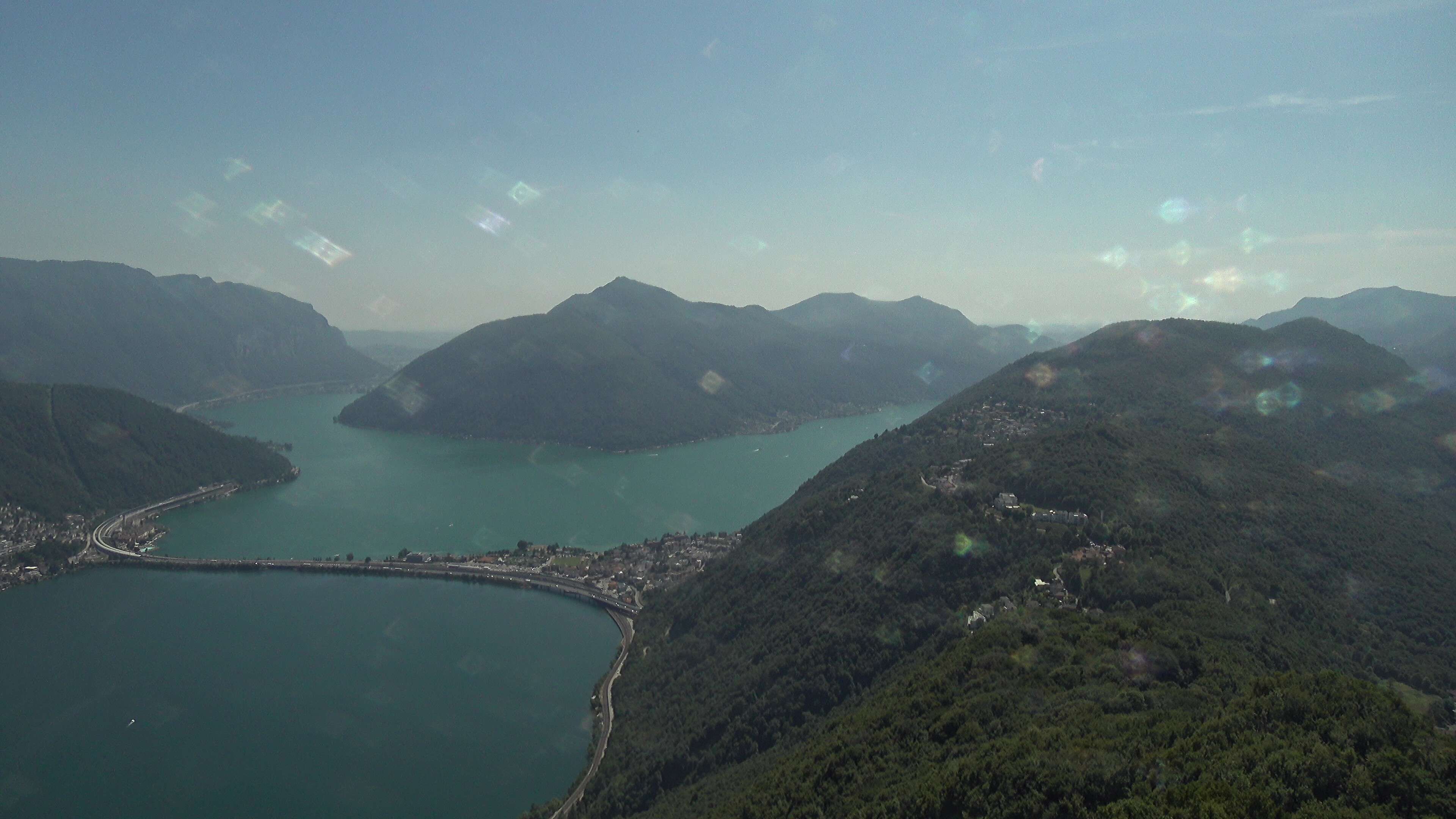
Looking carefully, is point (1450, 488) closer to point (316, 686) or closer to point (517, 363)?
point (316, 686)

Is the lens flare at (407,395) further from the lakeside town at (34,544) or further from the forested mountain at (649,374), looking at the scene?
the lakeside town at (34,544)

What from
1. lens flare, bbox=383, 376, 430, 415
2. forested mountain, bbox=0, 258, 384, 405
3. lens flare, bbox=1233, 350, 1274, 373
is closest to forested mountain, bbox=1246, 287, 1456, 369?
lens flare, bbox=1233, 350, 1274, 373

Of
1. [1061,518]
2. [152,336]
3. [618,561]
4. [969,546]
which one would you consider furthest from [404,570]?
[152,336]

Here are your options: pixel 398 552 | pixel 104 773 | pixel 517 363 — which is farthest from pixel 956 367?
pixel 104 773

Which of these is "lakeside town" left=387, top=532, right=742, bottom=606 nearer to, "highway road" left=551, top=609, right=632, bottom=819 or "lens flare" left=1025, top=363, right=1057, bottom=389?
"highway road" left=551, top=609, right=632, bottom=819

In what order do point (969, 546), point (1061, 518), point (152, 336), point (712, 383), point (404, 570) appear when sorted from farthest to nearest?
1. point (152, 336)
2. point (712, 383)
3. point (404, 570)
4. point (1061, 518)
5. point (969, 546)

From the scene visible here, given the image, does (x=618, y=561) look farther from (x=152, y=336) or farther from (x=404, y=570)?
(x=152, y=336)
